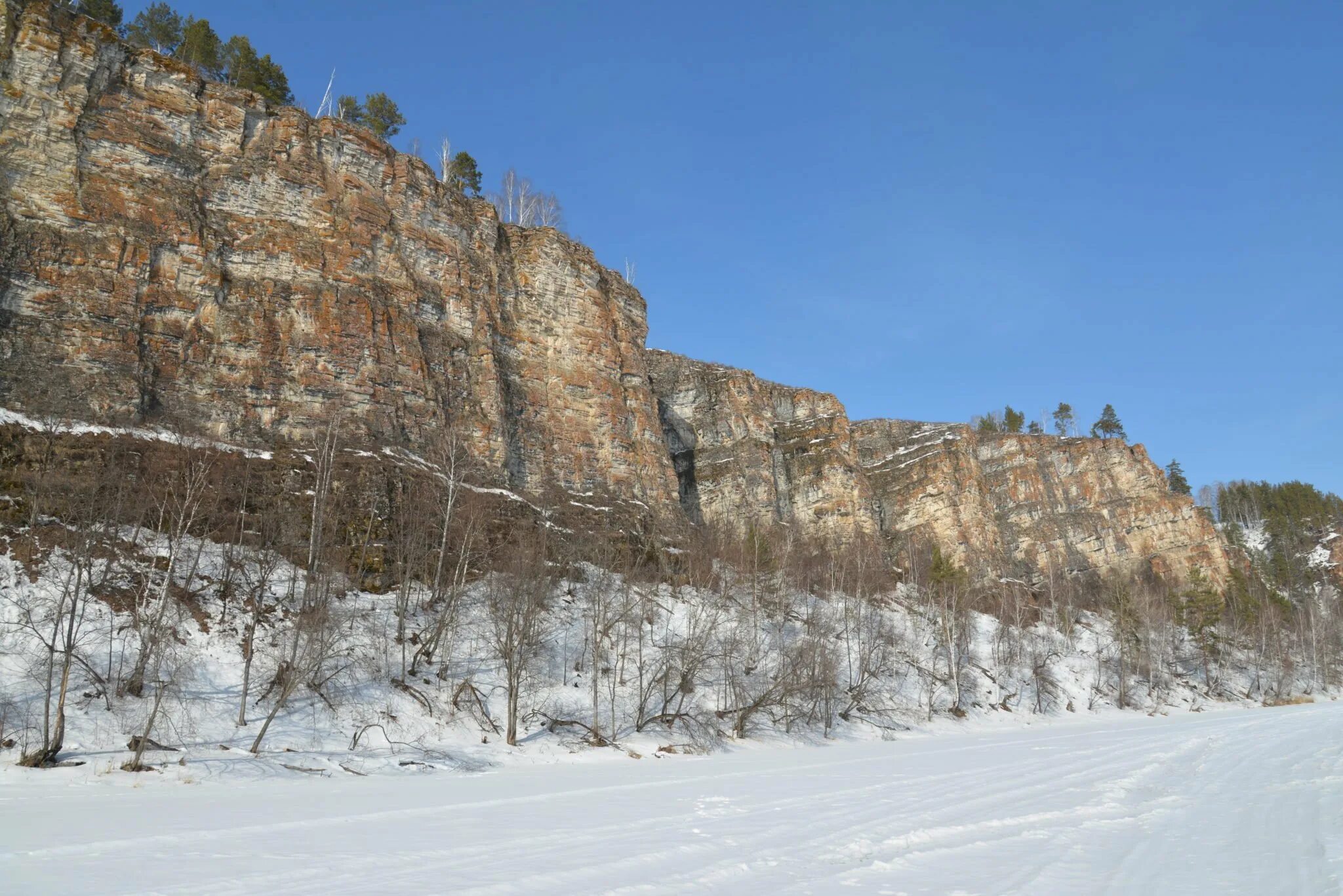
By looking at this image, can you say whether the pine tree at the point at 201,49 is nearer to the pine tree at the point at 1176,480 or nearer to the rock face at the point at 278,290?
the rock face at the point at 278,290

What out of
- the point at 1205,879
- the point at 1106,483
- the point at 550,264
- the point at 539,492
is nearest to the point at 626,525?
the point at 539,492

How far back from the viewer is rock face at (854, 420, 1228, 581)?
267ft

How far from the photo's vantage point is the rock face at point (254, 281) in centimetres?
3631

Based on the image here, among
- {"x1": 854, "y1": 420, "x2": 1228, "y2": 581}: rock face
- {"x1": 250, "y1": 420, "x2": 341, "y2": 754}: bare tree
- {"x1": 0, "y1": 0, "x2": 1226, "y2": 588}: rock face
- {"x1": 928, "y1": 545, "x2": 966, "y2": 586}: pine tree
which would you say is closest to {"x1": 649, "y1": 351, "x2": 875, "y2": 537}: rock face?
{"x1": 0, "y1": 0, "x2": 1226, "y2": 588}: rock face

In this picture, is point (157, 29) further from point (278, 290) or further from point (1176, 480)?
point (1176, 480)

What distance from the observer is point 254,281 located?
138 feet

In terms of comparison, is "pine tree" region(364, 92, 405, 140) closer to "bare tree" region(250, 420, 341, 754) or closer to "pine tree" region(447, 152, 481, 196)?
"pine tree" region(447, 152, 481, 196)

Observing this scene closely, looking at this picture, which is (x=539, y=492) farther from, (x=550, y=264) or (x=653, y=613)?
(x=550, y=264)

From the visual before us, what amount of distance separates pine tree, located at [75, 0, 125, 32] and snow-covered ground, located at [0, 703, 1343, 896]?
182 feet

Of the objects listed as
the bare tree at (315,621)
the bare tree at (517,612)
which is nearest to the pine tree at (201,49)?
the bare tree at (315,621)

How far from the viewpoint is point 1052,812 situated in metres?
13.7

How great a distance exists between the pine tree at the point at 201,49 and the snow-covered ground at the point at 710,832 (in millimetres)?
56834

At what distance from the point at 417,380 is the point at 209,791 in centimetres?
3041

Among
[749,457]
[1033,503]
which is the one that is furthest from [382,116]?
[1033,503]
